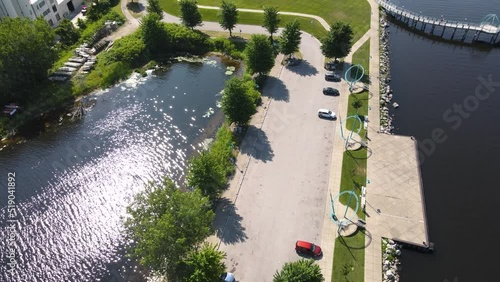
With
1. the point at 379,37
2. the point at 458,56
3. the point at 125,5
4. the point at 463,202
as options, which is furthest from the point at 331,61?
the point at 125,5

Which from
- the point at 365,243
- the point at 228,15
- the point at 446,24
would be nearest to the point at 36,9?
the point at 228,15

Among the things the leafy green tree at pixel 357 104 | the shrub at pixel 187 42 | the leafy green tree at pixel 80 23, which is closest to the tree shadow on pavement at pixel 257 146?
the leafy green tree at pixel 357 104

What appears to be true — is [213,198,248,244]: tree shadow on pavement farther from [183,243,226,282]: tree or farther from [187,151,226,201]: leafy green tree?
[183,243,226,282]: tree

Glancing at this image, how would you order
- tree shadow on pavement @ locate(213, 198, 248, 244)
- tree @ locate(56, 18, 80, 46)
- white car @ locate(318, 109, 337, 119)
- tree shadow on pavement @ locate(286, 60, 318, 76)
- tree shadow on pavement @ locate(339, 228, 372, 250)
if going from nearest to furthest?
tree shadow on pavement @ locate(339, 228, 372, 250), tree shadow on pavement @ locate(213, 198, 248, 244), white car @ locate(318, 109, 337, 119), tree shadow on pavement @ locate(286, 60, 318, 76), tree @ locate(56, 18, 80, 46)

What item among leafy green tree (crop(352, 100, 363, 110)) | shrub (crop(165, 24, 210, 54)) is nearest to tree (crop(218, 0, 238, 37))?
shrub (crop(165, 24, 210, 54))

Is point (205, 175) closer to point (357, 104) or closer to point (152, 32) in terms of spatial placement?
point (357, 104)
